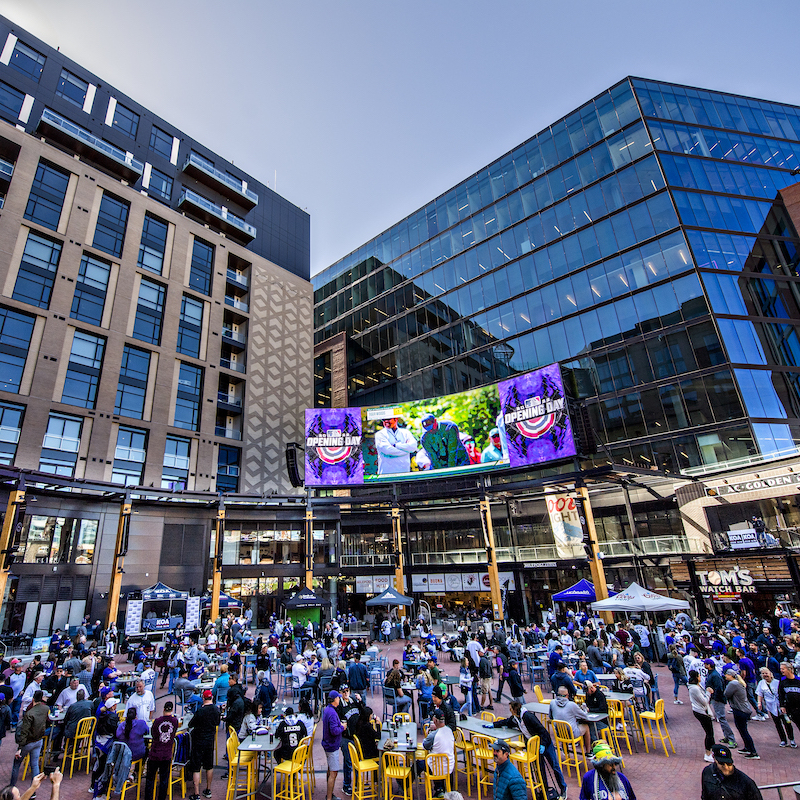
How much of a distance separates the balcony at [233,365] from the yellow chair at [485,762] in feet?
127

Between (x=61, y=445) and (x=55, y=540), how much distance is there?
594 centimetres

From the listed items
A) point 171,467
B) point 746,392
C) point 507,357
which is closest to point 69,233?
point 171,467

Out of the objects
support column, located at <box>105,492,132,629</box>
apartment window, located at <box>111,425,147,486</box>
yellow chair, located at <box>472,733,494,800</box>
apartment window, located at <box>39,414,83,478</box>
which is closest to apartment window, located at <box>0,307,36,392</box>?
apartment window, located at <box>39,414,83,478</box>

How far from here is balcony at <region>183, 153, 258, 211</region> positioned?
4753 centimetres

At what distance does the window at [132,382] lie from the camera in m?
35.8

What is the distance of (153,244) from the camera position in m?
41.5

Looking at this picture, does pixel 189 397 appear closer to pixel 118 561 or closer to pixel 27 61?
pixel 118 561

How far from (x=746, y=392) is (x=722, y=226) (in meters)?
14.6

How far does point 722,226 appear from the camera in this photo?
133ft

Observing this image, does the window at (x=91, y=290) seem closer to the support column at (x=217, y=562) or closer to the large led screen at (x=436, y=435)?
the support column at (x=217, y=562)

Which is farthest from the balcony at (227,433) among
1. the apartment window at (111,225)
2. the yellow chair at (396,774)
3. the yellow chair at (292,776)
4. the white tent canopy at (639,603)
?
the yellow chair at (396,774)

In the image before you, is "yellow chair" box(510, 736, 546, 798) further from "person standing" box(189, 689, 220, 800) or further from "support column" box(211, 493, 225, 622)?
"support column" box(211, 493, 225, 622)

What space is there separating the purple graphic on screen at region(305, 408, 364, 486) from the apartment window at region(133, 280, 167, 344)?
13.4 meters

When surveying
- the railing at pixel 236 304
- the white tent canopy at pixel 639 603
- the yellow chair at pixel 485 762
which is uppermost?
the railing at pixel 236 304
